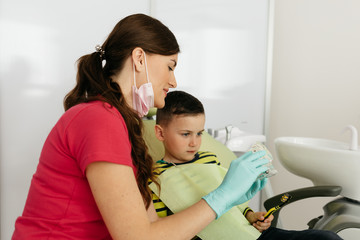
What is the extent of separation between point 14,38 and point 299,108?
5.82 feet

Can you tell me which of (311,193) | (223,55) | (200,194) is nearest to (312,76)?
(223,55)

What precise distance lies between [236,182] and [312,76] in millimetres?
1679

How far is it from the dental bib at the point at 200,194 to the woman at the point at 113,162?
0.27 feet

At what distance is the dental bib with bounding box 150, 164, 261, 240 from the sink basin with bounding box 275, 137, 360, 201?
0.36 m

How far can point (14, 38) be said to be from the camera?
1.29 meters

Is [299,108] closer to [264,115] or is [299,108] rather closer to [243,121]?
[264,115]

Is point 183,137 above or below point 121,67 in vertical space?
below

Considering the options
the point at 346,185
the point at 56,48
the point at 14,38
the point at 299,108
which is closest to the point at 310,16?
the point at 299,108

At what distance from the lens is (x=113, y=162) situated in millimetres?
718

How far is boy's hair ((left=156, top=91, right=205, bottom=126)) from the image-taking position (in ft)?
4.03

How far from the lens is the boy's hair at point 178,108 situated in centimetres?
123

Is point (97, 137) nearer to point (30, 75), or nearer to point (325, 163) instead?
point (30, 75)

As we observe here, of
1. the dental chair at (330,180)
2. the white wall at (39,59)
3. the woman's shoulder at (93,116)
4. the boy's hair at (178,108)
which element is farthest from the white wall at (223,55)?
the woman's shoulder at (93,116)

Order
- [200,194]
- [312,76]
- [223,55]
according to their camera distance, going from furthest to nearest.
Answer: [312,76] < [223,55] < [200,194]
